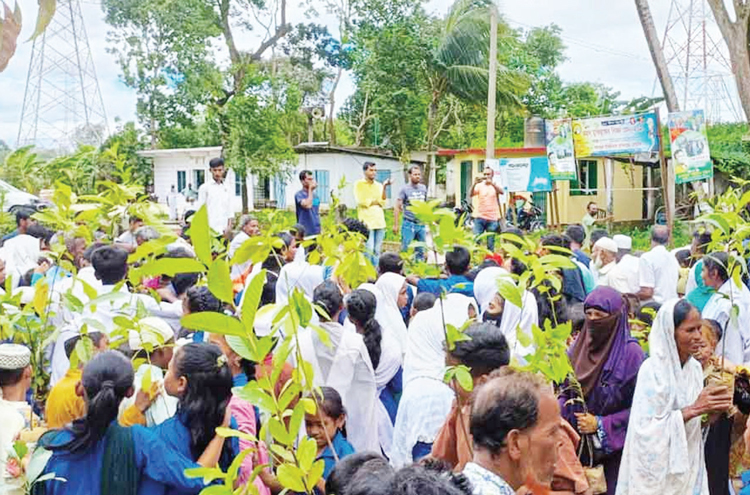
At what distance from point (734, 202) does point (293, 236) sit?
3.80 meters

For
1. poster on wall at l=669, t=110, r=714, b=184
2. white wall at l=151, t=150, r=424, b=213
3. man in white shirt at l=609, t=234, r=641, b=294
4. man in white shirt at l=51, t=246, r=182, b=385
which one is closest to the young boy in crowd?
man in white shirt at l=51, t=246, r=182, b=385

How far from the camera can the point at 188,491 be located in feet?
9.27

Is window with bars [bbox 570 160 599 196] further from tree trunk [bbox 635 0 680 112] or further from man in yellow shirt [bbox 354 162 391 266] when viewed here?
man in yellow shirt [bbox 354 162 391 266]

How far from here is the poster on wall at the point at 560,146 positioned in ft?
43.9

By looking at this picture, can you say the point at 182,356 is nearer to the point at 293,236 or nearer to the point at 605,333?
the point at 605,333

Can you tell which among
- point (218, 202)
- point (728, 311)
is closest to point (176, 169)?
point (218, 202)

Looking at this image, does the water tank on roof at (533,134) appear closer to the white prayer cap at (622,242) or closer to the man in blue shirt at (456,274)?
the white prayer cap at (622,242)

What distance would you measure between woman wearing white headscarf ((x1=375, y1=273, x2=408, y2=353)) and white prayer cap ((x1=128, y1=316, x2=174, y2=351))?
1563 mm

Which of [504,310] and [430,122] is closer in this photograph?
[504,310]

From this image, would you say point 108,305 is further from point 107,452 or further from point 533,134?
point 533,134

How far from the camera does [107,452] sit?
2688 mm

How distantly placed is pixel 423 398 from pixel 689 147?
8886 millimetres

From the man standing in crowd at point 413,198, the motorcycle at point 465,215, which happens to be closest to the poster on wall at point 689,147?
the motorcycle at point 465,215

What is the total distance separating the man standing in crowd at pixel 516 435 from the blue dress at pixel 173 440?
112 centimetres
